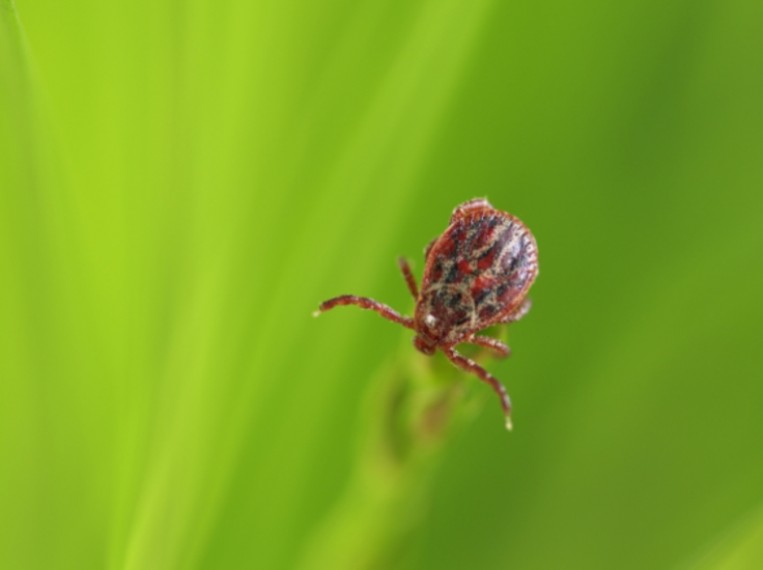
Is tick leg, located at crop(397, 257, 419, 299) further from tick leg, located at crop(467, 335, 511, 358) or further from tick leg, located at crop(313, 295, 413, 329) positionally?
tick leg, located at crop(467, 335, 511, 358)

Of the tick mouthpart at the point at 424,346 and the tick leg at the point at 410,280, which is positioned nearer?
the tick mouthpart at the point at 424,346

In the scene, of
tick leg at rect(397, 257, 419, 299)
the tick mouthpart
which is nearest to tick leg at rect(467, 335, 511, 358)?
the tick mouthpart

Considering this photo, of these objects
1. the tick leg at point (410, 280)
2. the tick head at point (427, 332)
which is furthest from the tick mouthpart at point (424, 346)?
the tick leg at point (410, 280)

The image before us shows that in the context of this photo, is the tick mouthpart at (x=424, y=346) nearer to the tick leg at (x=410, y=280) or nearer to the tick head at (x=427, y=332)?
the tick head at (x=427, y=332)

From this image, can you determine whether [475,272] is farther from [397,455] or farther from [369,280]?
[397,455]

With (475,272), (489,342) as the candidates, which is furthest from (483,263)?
(489,342)

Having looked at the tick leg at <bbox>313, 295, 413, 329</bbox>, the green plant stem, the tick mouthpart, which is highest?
the tick leg at <bbox>313, 295, 413, 329</bbox>

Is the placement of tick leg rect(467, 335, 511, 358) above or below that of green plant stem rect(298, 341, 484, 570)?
above

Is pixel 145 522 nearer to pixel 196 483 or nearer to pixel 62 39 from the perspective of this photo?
pixel 196 483
